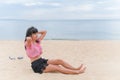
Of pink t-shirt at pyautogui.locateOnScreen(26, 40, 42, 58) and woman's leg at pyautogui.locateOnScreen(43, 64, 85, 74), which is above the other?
pink t-shirt at pyautogui.locateOnScreen(26, 40, 42, 58)

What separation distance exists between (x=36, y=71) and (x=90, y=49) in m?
4.17

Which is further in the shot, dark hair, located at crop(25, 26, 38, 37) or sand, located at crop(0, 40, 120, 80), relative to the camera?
dark hair, located at crop(25, 26, 38, 37)

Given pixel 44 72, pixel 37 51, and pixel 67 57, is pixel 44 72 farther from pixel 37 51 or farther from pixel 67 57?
pixel 67 57

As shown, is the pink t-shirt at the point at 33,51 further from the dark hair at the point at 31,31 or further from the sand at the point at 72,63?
the sand at the point at 72,63

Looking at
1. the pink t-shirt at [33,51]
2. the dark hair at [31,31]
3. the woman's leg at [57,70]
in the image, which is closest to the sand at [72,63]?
the woman's leg at [57,70]

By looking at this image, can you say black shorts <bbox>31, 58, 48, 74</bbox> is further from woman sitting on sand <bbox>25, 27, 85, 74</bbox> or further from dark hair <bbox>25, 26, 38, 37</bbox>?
dark hair <bbox>25, 26, 38, 37</bbox>

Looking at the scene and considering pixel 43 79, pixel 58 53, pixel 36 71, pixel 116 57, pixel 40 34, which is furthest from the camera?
pixel 58 53

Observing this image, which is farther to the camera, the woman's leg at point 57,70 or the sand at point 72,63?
the woman's leg at point 57,70

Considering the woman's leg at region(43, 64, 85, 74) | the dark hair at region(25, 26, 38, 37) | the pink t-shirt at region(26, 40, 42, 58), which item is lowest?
the woman's leg at region(43, 64, 85, 74)

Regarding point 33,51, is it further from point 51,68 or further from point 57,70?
point 57,70

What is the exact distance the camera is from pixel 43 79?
313 inches

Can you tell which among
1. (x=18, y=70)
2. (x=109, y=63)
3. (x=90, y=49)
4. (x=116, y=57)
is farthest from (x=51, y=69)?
(x=90, y=49)

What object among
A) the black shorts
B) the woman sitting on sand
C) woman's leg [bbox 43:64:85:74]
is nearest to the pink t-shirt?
the woman sitting on sand

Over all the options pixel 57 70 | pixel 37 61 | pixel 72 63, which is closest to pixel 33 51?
pixel 37 61
